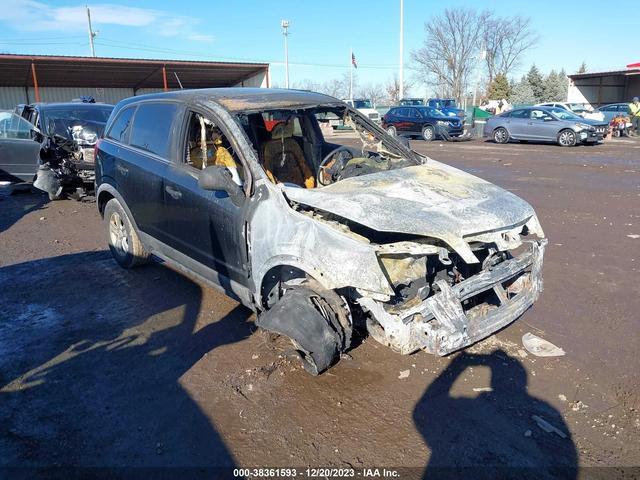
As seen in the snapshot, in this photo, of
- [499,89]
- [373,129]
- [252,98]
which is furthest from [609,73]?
[252,98]

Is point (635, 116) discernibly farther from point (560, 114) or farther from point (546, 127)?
point (546, 127)

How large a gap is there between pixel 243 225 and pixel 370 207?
3.16 feet

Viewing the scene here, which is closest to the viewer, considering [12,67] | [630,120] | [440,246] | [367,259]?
[367,259]

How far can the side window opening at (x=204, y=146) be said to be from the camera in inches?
174

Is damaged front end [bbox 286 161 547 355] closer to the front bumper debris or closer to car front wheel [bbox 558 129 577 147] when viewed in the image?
the front bumper debris

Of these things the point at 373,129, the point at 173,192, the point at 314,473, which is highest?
the point at 373,129

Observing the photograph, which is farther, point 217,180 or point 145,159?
point 145,159

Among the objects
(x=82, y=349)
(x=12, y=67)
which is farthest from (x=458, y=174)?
(x=12, y=67)

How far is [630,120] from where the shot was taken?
2462 centimetres

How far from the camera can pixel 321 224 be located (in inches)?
131

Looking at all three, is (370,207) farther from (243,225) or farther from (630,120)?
(630,120)

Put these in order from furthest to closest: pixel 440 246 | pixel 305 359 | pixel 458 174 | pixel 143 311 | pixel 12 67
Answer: pixel 12 67, pixel 143 311, pixel 458 174, pixel 305 359, pixel 440 246

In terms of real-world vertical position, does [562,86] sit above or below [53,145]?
above

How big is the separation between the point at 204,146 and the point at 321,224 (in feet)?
5.67
